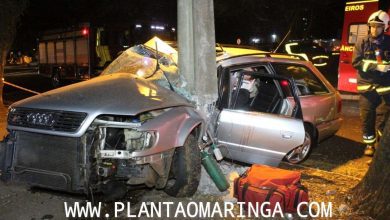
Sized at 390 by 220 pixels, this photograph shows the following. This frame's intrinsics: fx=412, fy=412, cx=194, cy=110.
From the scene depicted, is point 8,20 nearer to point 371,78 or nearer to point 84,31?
point 84,31

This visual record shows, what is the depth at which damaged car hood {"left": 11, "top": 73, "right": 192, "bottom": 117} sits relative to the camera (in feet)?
12.9

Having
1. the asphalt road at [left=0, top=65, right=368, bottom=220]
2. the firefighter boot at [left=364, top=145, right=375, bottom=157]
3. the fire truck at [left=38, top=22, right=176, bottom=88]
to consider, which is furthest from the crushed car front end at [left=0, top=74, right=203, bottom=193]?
the fire truck at [left=38, top=22, right=176, bottom=88]

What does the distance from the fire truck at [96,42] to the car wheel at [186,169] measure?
10.8 meters

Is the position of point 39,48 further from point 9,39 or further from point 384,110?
point 384,110

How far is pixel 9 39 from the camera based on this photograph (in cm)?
1038

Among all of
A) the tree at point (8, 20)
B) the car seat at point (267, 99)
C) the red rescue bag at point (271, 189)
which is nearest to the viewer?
the red rescue bag at point (271, 189)

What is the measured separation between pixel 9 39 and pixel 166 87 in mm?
7023

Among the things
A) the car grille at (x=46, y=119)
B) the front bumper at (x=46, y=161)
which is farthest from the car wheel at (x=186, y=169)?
the car grille at (x=46, y=119)

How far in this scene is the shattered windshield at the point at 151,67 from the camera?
5141mm

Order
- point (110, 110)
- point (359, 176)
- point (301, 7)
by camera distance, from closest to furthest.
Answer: point (110, 110), point (359, 176), point (301, 7)

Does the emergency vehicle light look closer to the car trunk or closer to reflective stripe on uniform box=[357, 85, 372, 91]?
reflective stripe on uniform box=[357, 85, 372, 91]

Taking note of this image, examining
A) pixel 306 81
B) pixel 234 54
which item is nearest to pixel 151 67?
pixel 234 54

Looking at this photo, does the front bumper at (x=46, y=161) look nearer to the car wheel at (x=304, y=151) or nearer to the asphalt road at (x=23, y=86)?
the car wheel at (x=304, y=151)

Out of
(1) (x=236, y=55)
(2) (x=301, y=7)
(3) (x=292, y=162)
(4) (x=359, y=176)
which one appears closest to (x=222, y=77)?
(1) (x=236, y=55)
